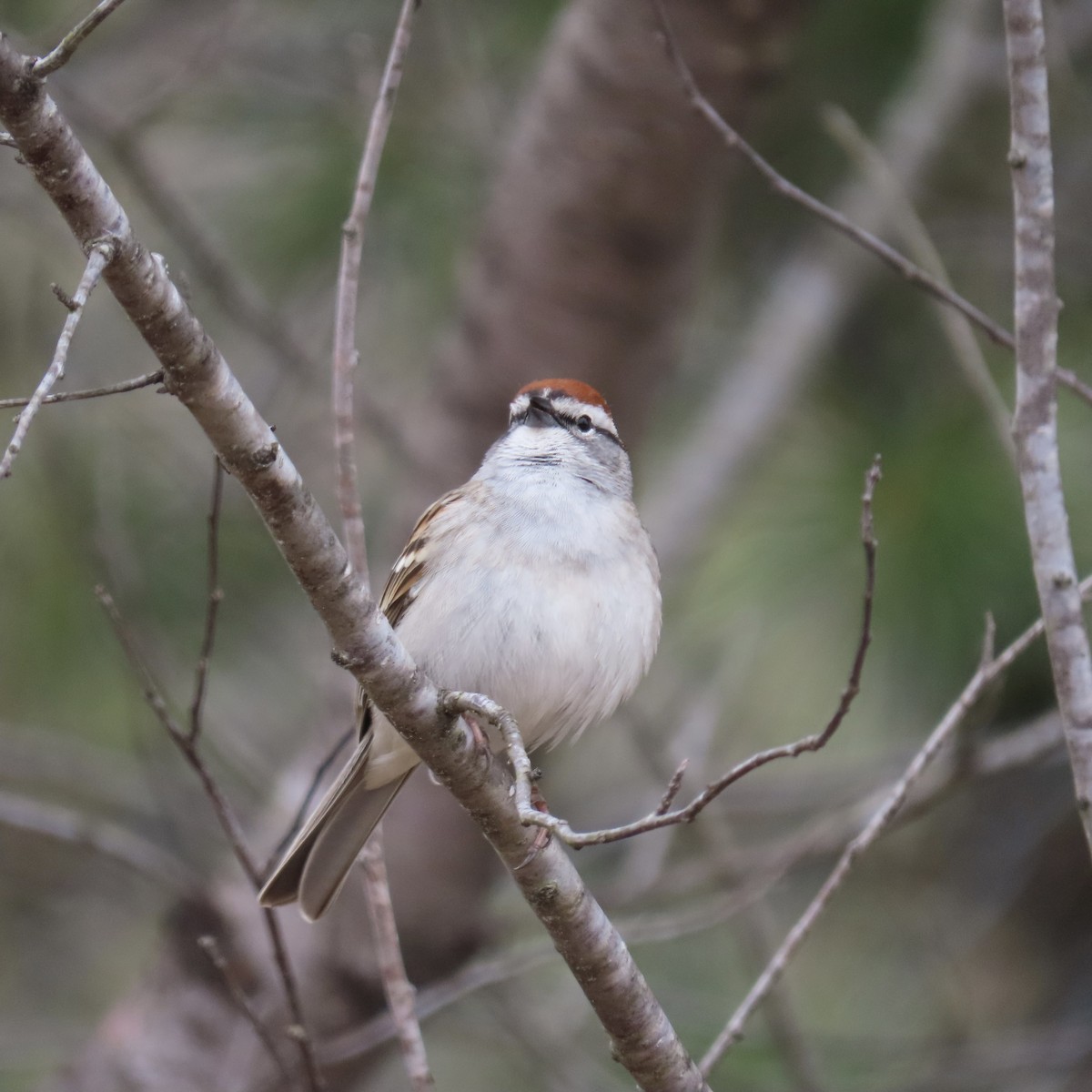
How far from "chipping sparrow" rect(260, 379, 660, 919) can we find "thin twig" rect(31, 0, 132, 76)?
172 cm

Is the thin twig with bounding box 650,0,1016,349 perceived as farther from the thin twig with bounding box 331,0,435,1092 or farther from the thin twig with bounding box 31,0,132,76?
the thin twig with bounding box 31,0,132,76

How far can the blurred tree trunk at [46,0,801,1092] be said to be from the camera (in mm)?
4176

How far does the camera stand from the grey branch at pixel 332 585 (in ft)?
5.28

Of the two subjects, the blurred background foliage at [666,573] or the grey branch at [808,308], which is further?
the grey branch at [808,308]

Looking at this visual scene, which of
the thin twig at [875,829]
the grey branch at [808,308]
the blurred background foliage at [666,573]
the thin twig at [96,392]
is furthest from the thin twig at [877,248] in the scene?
the grey branch at [808,308]

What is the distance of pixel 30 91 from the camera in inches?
60.3

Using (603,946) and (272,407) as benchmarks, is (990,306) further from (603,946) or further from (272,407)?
(603,946)

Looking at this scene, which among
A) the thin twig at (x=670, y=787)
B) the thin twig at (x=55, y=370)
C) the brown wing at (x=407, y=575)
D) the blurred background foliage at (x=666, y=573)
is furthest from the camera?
the blurred background foliage at (x=666, y=573)

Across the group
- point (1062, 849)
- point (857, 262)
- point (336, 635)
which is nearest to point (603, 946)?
point (336, 635)

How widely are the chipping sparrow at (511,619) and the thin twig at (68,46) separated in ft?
5.63

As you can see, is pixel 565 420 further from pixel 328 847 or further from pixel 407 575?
pixel 328 847

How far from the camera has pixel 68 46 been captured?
146 centimetres

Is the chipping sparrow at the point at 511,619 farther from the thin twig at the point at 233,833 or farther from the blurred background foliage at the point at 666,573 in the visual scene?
the blurred background foliage at the point at 666,573

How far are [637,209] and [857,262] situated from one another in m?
1.35
